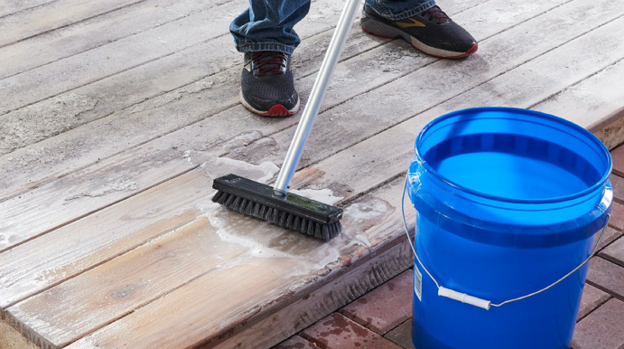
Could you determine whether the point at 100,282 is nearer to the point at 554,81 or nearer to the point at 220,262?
the point at 220,262

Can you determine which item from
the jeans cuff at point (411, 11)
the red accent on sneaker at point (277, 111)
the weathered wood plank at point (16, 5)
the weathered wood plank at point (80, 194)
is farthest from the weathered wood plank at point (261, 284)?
the weathered wood plank at point (16, 5)

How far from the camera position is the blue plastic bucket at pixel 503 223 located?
51.2 inches

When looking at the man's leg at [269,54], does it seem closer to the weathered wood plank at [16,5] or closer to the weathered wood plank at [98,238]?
the weathered wood plank at [98,238]

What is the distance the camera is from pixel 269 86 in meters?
2.13

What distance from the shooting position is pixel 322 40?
2.54 m

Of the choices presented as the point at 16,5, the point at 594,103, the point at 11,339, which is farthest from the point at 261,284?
the point at 16,5

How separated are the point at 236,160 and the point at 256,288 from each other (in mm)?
468

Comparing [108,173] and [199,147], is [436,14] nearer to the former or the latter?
[199,147]

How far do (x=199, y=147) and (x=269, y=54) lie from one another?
13.8 inches

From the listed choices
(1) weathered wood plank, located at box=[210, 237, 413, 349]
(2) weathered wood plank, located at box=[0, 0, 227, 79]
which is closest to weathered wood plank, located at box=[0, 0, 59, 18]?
(2) weathered wood plank, located at box=[0, 0, 227, 79]

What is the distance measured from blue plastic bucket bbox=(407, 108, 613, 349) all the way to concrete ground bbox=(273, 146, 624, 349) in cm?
8

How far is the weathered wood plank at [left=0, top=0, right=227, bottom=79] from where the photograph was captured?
2430mm

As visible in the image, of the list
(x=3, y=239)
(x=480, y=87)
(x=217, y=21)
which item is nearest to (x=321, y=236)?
(x=3, y=239)

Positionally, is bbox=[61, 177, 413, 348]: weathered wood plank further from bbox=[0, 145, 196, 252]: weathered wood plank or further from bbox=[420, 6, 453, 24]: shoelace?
bbox=[420, 6, 453, 24]: shoelace
